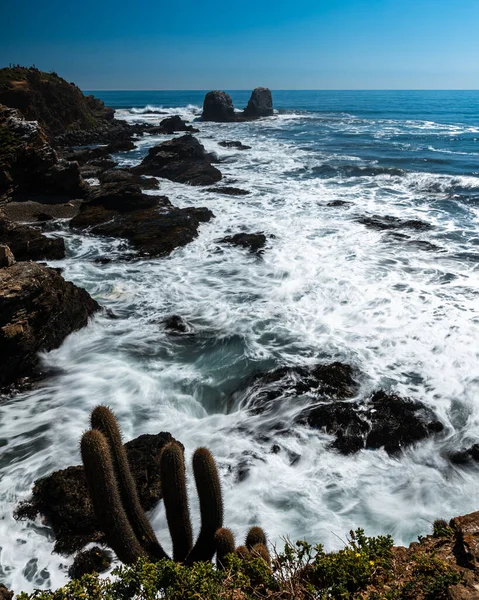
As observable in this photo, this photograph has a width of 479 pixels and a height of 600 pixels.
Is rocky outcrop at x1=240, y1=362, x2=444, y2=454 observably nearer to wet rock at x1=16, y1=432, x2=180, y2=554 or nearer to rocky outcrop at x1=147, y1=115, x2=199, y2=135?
wet rock at x1=16, y1=432, x2=180, y2=554

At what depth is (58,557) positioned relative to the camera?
16.1 feet

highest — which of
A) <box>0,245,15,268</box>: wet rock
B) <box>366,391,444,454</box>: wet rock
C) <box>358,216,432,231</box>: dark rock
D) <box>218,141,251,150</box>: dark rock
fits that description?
<box>218,141,251,150</box>: dark rock

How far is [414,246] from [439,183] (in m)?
12.5

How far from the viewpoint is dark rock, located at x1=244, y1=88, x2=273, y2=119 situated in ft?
234

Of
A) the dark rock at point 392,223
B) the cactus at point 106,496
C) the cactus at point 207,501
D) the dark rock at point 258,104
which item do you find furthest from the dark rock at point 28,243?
the dark rock at point 258,104

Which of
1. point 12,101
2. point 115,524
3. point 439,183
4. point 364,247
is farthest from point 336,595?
point 12,101

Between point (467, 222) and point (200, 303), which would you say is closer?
point (200, 303)

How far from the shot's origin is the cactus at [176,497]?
3.92 metres

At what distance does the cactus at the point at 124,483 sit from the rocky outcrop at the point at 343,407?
351 cm

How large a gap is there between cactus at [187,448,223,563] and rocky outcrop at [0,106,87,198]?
1580 centimetres

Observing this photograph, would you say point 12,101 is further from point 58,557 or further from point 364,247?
point 58,557

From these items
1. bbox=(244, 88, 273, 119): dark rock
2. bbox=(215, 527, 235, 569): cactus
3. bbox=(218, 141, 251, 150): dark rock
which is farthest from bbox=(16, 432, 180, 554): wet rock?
bbox=(244, 88, 273, 119): dark rock

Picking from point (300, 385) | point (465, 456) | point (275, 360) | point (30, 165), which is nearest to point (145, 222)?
point (30, 165)

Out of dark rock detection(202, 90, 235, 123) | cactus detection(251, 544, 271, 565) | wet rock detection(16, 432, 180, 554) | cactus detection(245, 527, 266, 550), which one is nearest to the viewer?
cactus detection(251, 544, 271, 565)
